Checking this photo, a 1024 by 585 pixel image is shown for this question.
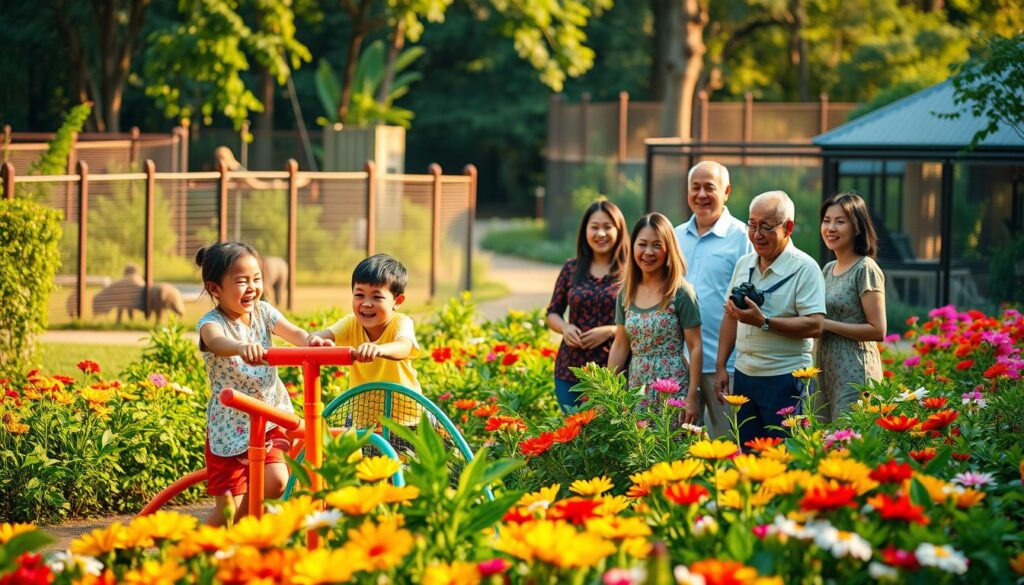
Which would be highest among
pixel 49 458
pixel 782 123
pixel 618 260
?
pixel 782 123

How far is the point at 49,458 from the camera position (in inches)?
249

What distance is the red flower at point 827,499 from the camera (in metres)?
2.81

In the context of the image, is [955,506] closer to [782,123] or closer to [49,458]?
[49,458]

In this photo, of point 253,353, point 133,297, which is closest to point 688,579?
point 253,353

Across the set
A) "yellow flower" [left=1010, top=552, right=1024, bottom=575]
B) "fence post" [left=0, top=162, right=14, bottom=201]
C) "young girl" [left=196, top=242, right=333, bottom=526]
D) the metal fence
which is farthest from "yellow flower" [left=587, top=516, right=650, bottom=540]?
the metal fence

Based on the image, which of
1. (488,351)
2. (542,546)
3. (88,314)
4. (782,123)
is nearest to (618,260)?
(488,351)

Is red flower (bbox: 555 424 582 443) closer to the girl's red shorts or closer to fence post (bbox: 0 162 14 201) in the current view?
the girl's red shorts

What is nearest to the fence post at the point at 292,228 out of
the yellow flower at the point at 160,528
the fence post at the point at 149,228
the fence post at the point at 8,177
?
the fence post at the point at 149,228

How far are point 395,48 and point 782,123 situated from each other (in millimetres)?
8160

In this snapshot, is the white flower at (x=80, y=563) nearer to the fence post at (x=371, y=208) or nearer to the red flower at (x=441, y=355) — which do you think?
the red flower at (x=441, y=355)

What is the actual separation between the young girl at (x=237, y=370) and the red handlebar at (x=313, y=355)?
968mm

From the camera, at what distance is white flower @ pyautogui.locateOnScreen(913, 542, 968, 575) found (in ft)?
8.52

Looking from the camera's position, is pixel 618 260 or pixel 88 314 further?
pixel 88 314

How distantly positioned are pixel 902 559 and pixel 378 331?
2.88m
